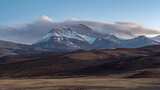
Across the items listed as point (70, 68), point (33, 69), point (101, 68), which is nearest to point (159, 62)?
point (101, 68)

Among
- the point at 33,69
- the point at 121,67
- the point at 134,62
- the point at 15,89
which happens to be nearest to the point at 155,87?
the point at 15,89

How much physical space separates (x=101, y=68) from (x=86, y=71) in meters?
7.34

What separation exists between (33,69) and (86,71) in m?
33.8

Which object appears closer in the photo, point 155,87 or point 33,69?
point 155,87

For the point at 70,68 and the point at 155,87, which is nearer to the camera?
the point at 155,87

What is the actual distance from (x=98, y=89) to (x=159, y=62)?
4511 inches

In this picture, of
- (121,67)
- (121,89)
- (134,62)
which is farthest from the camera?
(134,62)

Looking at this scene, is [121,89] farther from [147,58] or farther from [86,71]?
[147,58]

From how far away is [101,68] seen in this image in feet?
576

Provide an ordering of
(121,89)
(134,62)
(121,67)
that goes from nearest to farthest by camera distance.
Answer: (121,89) < (121,67) < (134,62)

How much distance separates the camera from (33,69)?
640ft

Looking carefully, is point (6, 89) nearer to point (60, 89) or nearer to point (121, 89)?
point (60, 89)

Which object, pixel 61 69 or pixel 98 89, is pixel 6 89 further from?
pixel 61 69

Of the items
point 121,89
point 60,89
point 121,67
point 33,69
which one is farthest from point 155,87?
point 33,69
